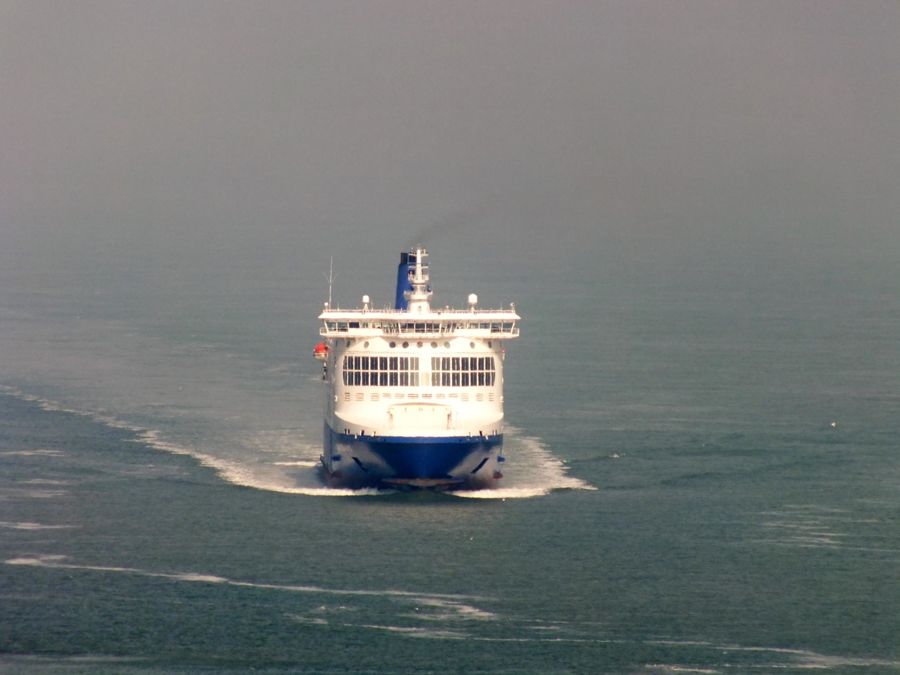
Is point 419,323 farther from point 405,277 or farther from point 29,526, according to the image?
point 29,526

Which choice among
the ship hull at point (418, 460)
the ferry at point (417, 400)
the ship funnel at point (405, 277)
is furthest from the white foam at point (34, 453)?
the ship funnel at point (405, 277)

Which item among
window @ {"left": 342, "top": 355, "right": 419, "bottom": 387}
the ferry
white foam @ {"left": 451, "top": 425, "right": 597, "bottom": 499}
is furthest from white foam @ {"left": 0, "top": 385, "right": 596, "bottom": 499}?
window @ {"left": 342, "top": 355, "right": 419, "bottom": 387}

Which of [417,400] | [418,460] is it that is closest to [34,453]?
[417,400]

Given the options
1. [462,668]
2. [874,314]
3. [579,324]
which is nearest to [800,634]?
[462,668]

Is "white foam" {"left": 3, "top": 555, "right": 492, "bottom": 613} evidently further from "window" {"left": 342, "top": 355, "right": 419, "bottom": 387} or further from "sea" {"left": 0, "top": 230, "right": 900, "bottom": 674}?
"window" {"left": 342, "top": 355, "right": 419, "bottom": 387}

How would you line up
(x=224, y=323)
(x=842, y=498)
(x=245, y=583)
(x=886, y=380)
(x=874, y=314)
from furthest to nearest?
(x=874, y=314)
(x=224, y=323)
(x=886, y=380)
(x=842, y=498)
(x=245, y=583)

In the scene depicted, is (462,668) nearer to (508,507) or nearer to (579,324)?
(508,507)

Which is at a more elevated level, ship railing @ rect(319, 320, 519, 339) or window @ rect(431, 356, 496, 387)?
ship railing @ rect(319, 320, 519, 339)
